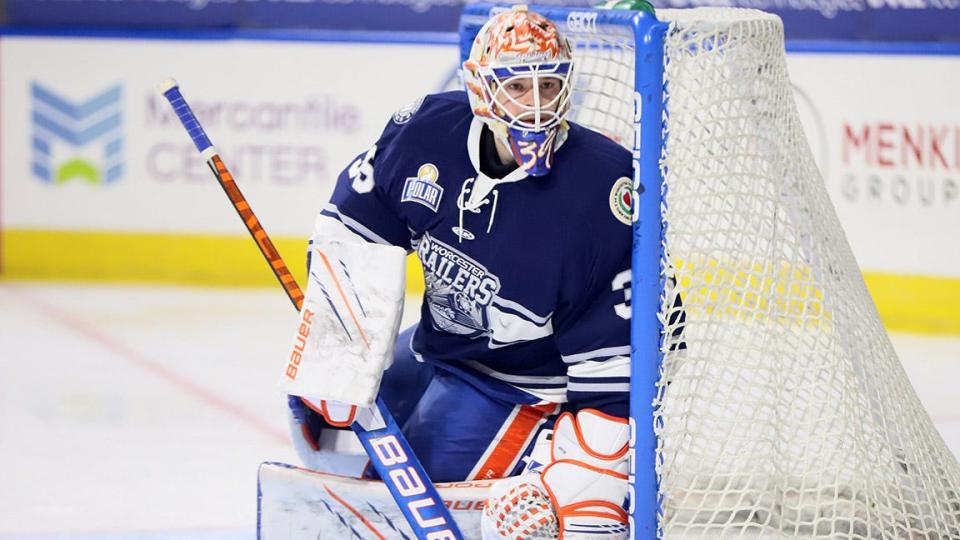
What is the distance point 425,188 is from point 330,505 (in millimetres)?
567

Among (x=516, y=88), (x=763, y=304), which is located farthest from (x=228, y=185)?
(x=763, y=304)

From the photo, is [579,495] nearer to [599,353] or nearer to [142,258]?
[599,353]

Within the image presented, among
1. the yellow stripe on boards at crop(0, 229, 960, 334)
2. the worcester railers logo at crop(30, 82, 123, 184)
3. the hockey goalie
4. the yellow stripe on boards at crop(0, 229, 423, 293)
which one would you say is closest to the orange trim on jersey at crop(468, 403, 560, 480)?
the hockey goalie

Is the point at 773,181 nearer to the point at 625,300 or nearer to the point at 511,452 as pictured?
the point at 625,300

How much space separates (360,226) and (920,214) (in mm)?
2816

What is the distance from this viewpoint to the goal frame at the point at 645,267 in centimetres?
229

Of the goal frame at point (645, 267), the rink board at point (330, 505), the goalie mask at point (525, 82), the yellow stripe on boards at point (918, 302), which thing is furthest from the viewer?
the yellow stripe on boards at point (918, 302)

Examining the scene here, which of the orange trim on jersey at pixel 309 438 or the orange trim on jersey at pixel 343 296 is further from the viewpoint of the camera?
the orange trim on jersey at pixel 309 438

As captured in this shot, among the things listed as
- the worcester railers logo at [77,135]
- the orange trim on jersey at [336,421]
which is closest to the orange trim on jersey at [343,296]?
the orange trim on jersey at [336,421]

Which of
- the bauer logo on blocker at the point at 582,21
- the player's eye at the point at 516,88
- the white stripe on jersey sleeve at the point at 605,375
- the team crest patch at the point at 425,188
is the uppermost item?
the bauer logo on blocker at the point at 582,21

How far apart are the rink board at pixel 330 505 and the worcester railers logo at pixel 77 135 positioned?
11.4 ft

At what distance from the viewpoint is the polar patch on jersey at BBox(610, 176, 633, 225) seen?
96.8 inches

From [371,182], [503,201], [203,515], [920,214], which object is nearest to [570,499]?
[503,201]

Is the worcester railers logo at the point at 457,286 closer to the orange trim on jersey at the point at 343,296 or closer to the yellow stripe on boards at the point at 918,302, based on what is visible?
the orange trim on jersey at the point at 343,296
